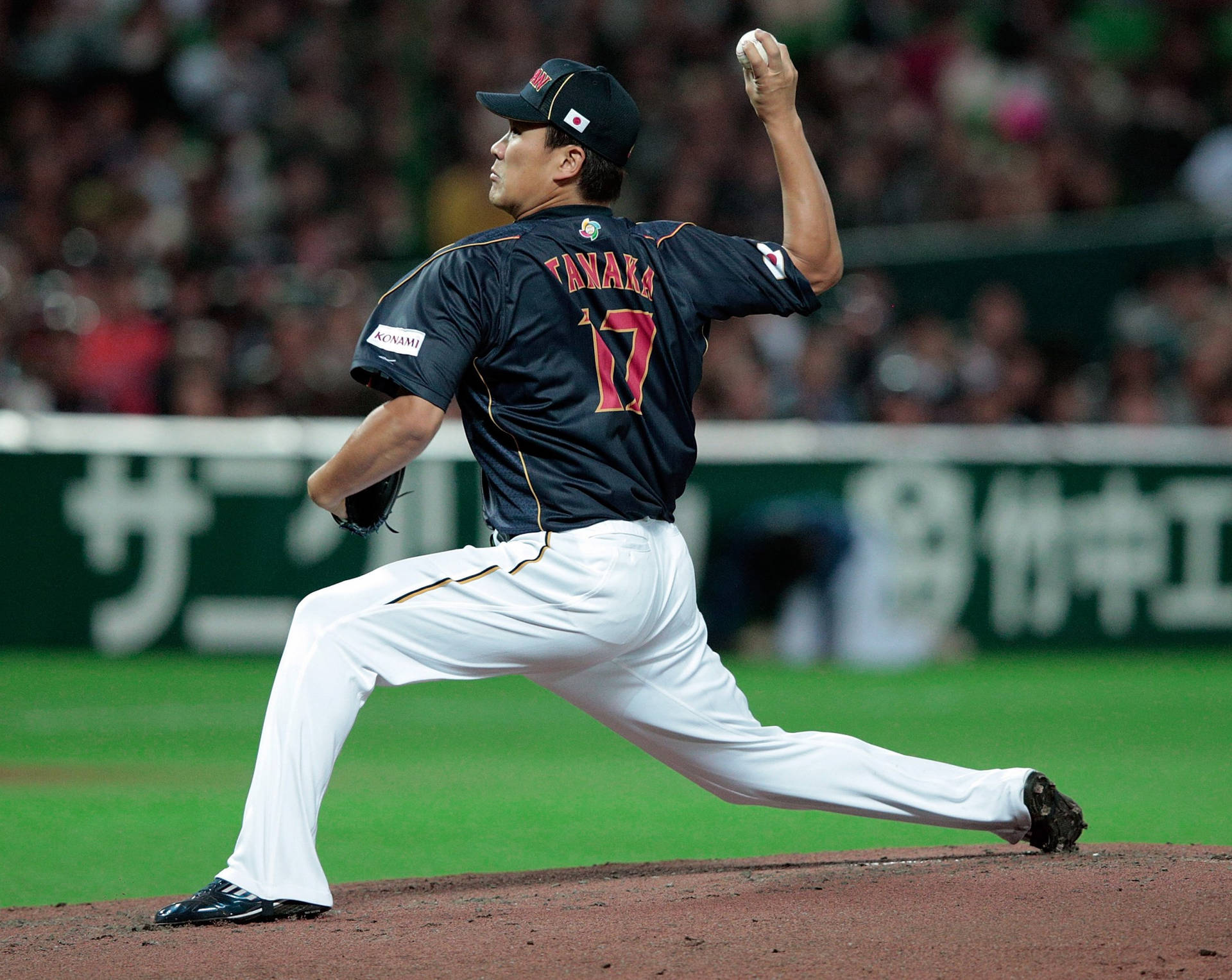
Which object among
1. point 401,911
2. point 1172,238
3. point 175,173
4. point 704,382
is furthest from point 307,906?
point 1172,238

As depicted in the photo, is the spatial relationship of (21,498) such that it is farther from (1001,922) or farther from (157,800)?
(1001,922)

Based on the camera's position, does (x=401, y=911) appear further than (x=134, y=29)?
No

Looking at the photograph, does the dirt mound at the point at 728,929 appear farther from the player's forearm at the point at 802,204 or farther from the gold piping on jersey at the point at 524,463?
the player's forearm at the point at 802,204

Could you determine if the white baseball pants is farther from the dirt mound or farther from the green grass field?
the green grass field

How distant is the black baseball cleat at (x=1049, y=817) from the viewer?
455 centimetres

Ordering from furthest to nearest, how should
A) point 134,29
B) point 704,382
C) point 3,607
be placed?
1. point 134,29
2. point 704,382
3. point 3,607

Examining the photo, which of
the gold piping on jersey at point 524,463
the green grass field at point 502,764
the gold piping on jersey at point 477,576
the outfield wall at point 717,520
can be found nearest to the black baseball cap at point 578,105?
the gold piping on jersey at point 524,463

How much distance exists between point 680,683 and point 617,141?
1311 mm

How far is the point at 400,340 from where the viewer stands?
3947 mm

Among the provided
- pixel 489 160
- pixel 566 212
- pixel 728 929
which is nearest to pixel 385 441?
pixel 566 212

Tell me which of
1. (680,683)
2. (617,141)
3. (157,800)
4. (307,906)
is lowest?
(157,800)

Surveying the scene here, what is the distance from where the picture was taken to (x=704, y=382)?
11766mm

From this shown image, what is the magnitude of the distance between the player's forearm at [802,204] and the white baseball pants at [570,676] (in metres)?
0.78

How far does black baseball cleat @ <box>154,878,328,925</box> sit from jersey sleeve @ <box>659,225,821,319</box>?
1710 mm
